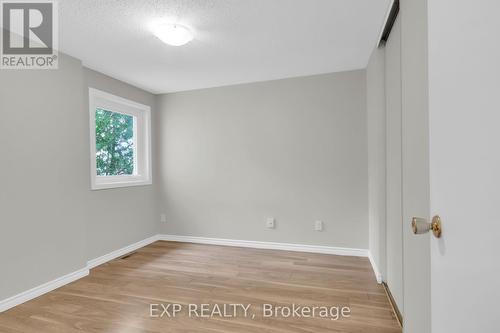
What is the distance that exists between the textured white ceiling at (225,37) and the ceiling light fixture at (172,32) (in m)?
0.06

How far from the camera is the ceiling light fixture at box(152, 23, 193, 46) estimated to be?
206 centimetres

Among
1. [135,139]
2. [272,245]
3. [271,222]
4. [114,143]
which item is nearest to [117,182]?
[114,143]

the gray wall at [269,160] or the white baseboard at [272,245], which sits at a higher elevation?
the gray wall at [269,160]

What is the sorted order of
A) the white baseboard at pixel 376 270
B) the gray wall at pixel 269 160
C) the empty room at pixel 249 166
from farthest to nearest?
the gray wall at pixel 269 160 < the white baseboard at pixel 376 270 < the empty room at pixel 249 166

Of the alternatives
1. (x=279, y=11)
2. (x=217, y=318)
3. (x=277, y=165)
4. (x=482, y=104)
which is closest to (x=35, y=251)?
(x=217, y=318)

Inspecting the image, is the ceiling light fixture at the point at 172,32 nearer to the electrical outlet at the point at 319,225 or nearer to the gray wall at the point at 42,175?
the gray wall at the point at 42,175

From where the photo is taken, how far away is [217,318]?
6.17 ft

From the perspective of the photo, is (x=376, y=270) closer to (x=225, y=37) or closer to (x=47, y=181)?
(x=225, y=37)

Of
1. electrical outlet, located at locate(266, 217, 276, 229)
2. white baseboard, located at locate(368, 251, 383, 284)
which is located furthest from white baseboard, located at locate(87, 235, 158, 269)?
white baseboard, located at locate(368, 251, 383, 284)

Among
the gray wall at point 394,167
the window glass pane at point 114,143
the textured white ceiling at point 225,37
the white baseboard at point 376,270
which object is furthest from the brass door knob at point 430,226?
the window glass pane at point 114,143

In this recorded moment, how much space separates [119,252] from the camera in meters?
3.31

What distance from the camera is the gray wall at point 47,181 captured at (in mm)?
2102

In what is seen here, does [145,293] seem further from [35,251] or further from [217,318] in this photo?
[35,251]

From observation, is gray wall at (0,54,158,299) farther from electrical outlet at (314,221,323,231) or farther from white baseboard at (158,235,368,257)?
electrical outlet at (314,221,323,231)
